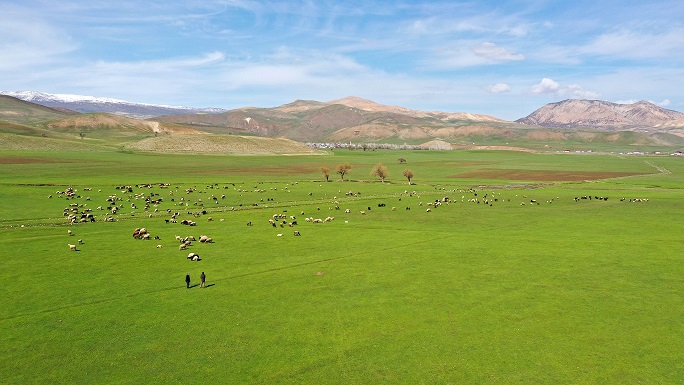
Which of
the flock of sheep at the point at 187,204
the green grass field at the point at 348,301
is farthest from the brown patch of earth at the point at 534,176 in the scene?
the green grass field at the point at 348,301

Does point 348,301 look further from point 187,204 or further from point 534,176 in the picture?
point 534,176

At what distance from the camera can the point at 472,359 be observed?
77.4 ft

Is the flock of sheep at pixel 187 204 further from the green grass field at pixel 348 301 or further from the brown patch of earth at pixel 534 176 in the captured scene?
the brown patch of earth at pixel 534 176

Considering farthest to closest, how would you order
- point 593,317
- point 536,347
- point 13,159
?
1. point 13,159
2. point 593,317
3. point 536,347

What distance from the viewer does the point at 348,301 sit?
3172cm

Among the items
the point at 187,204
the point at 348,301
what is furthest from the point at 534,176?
the point at 348,301

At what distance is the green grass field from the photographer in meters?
22.9

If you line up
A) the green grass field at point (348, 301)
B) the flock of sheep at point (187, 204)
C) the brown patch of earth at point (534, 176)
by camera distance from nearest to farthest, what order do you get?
the green grass field at point (348, 301), the flock of sheep at point (187, 204), the brown patch of earth at point (534, 176)

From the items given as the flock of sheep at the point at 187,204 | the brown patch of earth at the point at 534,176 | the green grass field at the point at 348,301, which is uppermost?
the brown patch of earth at the point at 534,176

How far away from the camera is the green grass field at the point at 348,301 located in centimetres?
2292

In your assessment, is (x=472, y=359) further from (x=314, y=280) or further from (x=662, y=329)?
→ (x=314, y=280)

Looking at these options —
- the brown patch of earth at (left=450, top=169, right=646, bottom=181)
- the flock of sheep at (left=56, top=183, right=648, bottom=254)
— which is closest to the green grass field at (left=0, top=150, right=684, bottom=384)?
the flock of sheep at (left=56, top=183, right=648, bottom=254)

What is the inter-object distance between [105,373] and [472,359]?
17086mm

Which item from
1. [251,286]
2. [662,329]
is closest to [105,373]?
[251,286]
